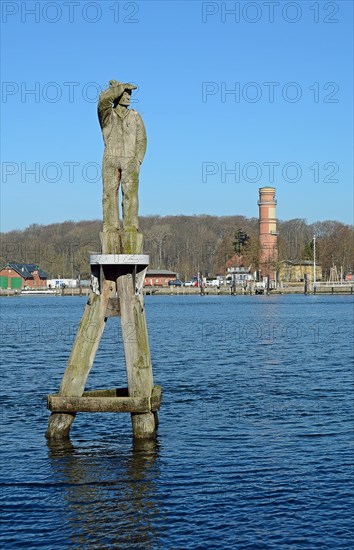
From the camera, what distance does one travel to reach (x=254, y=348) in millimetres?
44031

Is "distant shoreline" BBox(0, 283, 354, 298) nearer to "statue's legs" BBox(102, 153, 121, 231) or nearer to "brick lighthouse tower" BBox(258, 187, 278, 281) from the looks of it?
"brick lighthouse tower" BBox(258, 187, 278, 281)

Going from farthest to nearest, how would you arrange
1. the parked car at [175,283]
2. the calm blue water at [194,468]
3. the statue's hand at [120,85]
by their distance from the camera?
1. the parked car at [175,283]
2. the statue's hand at [120,85]
3. the calm blue water at [194,468]

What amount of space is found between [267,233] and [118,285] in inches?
5601

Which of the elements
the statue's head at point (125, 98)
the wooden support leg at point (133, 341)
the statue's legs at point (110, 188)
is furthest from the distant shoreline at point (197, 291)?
the statue's head at point (125, 98)

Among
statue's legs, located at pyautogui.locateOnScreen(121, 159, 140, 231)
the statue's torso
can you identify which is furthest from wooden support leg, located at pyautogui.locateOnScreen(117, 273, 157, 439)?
the statue's torso

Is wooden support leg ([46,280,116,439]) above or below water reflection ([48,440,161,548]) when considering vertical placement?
above

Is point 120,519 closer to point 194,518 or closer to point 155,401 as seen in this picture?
point 194,518

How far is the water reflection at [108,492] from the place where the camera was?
1308 cm

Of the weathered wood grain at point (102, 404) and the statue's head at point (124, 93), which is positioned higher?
the statue's head at point (124, 93)

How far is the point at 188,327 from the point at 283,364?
2703 cm

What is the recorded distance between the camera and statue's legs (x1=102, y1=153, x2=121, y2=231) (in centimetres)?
1739

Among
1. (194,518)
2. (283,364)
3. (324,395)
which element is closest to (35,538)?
(194,518)

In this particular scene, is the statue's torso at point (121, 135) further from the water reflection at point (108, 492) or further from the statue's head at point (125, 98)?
the water reflection at point (108, 492)

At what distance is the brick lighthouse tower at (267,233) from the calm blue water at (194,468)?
125 meters
